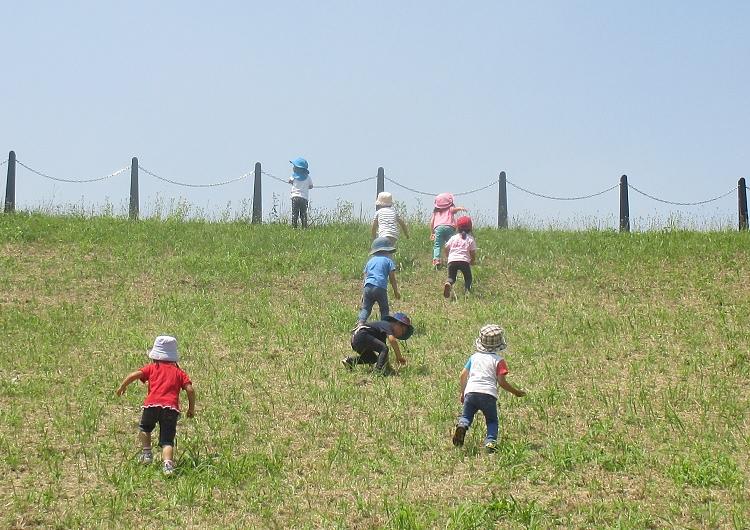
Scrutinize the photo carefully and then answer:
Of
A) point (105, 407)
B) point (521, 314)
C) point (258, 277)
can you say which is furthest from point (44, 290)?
point (521, 314)

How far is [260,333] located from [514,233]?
9.29 metres

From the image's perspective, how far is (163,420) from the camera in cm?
966

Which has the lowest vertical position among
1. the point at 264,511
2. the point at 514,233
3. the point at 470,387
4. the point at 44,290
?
the point at 264,511

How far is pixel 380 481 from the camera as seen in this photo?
30.8 feet

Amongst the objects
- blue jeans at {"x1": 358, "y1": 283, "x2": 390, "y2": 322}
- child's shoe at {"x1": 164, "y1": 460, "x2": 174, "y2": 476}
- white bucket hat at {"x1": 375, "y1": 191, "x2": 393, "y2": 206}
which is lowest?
child's shoe at {"x1": 164, "y1": 460, "x2": 174, "y2": 476}

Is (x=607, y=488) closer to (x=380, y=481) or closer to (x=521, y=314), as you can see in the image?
(x=380, y=481)

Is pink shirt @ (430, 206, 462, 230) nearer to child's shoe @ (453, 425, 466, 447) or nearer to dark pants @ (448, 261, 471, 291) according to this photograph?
dark pants @ (448, 261, 471, 291)

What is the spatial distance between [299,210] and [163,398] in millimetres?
14583

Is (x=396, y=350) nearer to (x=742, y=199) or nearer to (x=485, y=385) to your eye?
(x=485, y=385)

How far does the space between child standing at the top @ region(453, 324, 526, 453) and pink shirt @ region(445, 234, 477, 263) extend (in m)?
6.82

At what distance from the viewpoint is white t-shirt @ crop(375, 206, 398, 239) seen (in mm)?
18500

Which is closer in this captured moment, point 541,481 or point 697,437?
point 541,481

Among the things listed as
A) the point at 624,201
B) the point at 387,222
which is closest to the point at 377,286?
the point at 387,222

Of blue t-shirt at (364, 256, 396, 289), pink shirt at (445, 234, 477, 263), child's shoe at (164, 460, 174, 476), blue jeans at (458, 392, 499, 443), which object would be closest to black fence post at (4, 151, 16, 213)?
pink shirt at (445, 234, 477, 263)
